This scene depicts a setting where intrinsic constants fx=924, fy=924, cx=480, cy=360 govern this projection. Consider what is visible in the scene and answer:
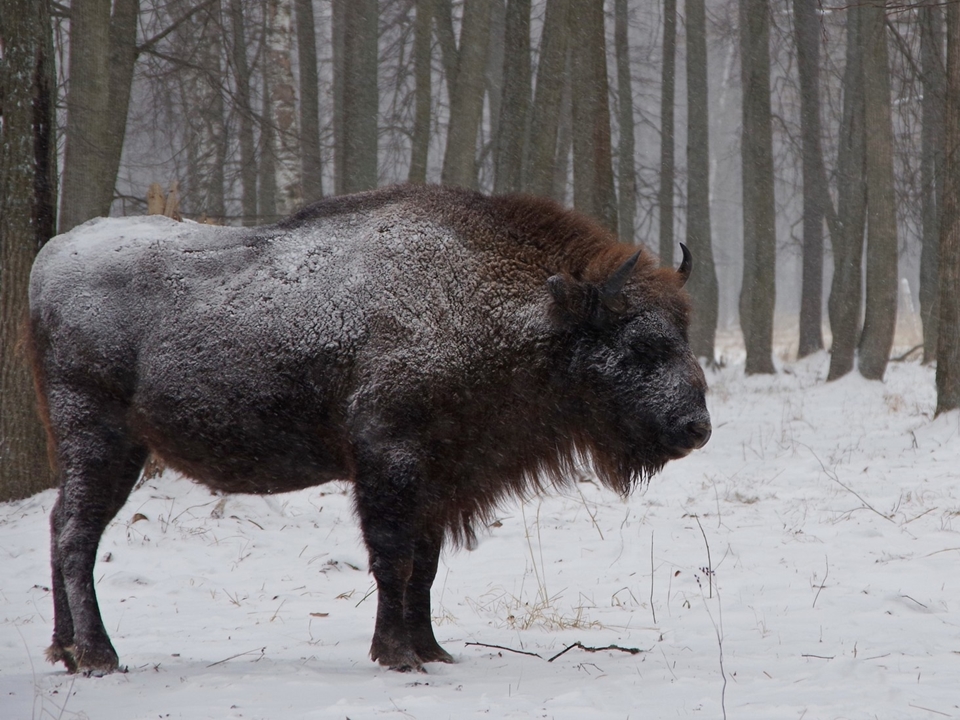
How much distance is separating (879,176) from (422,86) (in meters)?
6.81

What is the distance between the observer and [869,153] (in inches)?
522

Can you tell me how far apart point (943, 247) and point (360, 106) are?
7.00 m

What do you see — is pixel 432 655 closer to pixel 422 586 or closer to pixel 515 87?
pixel 422 586

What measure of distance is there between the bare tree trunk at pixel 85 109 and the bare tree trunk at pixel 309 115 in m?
4.61

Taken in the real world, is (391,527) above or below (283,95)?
below

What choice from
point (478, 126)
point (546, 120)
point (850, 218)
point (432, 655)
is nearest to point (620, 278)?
point (432, 655)

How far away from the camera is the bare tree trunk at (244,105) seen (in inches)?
404

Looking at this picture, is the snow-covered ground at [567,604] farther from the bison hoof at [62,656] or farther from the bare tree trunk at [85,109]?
the bare tree trunk at [85,109]

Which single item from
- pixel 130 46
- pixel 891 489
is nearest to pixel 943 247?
pixel 891 489

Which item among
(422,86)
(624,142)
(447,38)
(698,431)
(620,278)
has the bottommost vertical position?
(698,431)

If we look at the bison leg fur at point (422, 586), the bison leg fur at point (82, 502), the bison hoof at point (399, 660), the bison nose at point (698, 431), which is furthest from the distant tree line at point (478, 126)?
the bison hoof at point (399, 660)

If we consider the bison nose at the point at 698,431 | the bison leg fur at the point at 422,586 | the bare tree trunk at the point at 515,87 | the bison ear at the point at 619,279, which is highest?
the bare tree trunk at the point at 515,87

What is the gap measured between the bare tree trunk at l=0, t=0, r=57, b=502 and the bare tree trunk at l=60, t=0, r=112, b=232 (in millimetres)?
486

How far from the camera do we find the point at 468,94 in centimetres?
1008
